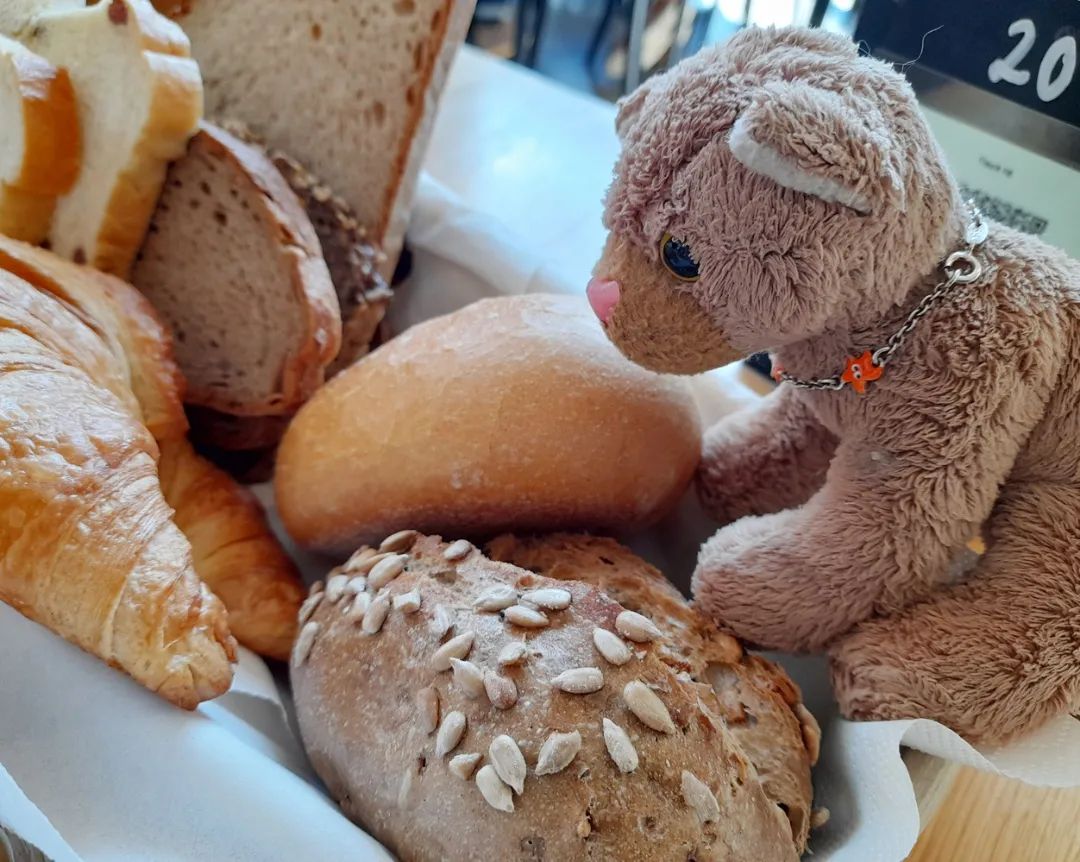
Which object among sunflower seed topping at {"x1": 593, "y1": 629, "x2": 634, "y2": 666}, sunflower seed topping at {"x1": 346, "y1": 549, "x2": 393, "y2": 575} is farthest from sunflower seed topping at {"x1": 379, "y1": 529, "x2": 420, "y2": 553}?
sunflower seed topping at {"x1": 593, "y1": 629, "x2": 634, "y2": 666}

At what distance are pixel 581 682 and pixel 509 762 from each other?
66mm

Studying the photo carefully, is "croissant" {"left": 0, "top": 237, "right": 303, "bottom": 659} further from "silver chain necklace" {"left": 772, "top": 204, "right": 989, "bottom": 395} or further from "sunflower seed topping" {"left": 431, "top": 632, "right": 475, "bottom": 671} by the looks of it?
"silver chain necklace" {"left": 772, "top": 204, "right": 989, "bottom": 395}

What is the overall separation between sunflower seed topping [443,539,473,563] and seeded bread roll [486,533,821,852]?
0.05 metres

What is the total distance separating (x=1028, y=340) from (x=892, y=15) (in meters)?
0.42

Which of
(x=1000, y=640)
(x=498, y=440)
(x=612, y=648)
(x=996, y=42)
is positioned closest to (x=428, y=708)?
(x=612, y=648)

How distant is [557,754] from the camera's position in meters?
0.52

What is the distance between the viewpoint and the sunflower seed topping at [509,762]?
0.52m

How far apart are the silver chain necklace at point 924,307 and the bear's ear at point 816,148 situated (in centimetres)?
11

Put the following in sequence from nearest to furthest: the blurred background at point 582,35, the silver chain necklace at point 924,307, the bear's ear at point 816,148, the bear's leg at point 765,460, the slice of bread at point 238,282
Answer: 1. the bear's ear at point 816,148
2. the silver chain necklace at point 924,307
3. the bear's leg at point 765,460
4. the slice of bread at point 238,282
5. the blurred background at point 582,35

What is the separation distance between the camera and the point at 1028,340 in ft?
1.81

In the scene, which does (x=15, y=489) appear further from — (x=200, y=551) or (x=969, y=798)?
(x=969, y=798)

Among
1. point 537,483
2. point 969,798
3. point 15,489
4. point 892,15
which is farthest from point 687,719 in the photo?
point 892,15

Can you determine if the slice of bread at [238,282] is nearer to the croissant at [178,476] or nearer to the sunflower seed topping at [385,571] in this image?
the croissant at [178,476]

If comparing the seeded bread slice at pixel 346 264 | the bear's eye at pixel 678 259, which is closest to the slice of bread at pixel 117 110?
the seeded bread slice at pixel 346 264
